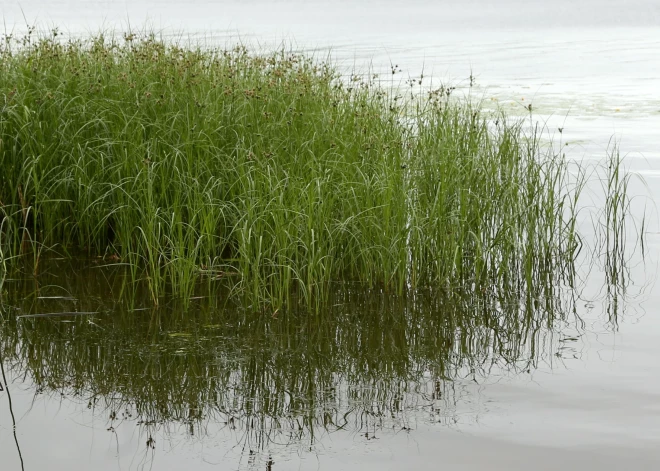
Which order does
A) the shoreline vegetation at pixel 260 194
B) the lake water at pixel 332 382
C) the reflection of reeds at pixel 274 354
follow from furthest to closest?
the shoreline vegetation at pixel 260 194 < the reflection of reeds at pixel 274 354 < the lake water at pixel 332 382

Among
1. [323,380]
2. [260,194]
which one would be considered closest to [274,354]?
[323,380]

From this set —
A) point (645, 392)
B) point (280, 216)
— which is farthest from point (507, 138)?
point (645, 392)

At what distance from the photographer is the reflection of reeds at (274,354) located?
161 inches

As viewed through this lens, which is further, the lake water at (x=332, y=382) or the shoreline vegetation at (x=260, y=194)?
the shoreline vegetation at (x=260, y=194)

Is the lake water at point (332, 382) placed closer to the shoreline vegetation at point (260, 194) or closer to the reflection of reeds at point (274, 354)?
the reflection of reeds at point (274, 354)

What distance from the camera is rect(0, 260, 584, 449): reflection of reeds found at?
4.09 meters

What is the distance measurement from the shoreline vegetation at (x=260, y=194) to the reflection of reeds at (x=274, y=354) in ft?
0.77

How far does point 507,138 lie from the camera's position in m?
6.87

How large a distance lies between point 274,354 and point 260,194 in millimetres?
1200

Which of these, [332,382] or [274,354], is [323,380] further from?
[274,354]

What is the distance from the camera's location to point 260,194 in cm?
555

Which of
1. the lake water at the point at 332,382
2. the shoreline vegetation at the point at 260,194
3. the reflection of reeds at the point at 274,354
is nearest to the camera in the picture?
the lake water at the point at 332,382

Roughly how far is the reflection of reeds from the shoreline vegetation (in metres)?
0.23

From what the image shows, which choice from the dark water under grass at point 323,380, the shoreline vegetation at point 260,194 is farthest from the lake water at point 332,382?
the shoreline vegetation at point 260,194
